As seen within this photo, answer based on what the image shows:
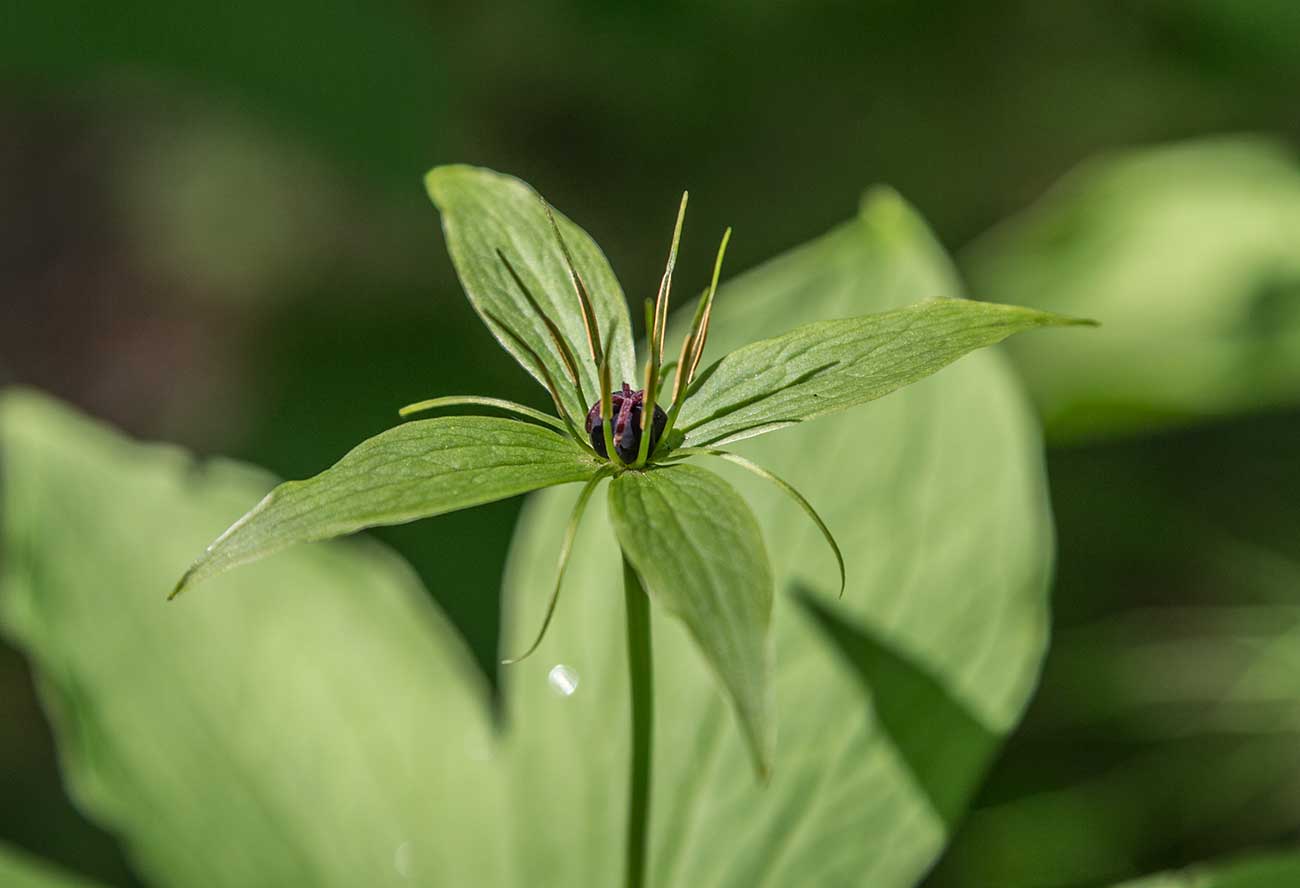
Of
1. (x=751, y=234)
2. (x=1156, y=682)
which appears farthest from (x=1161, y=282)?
(x=751, y=234)

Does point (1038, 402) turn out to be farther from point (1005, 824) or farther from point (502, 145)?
point (502, 145)

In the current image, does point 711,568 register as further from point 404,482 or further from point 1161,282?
point 1161,282

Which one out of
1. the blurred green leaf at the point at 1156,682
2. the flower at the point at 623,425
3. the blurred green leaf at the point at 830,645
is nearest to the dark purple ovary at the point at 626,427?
the flower at the point at 623,425

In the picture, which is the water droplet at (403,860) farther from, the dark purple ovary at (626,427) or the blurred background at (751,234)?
the blurred background at (751,234)

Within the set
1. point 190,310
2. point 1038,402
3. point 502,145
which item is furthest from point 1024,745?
point 190,310

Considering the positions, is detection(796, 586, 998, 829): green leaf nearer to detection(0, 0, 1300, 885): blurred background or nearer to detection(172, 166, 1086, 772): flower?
detection(172, 166, 1086, 772): flower

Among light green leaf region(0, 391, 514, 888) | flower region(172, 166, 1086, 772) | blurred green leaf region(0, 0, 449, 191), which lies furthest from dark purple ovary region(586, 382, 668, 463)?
blurred green leaf region(0, 0, 449, 191)
